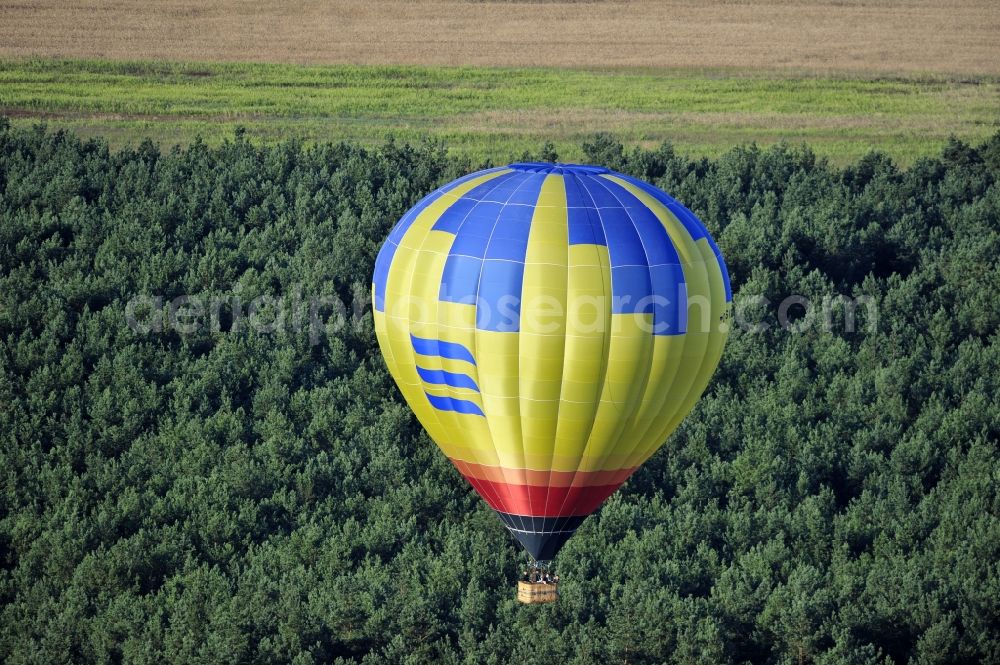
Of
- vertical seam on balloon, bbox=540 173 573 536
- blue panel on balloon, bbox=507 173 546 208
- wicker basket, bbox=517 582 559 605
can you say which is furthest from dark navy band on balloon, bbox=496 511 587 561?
blue panel on balloon, bbox=507 173 546 208

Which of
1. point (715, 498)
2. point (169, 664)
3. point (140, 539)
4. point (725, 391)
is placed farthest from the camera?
point (725, 391)

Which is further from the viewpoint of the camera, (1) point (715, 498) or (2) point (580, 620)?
(1) point (715, 498)

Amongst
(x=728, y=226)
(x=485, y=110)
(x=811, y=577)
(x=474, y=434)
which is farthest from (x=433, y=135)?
(x=474, y=434)

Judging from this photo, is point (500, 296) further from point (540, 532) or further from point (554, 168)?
point (540, 532)

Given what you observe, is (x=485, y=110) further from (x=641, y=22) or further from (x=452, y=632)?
(x=452, y=632)

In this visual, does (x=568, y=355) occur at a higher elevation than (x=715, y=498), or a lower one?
higher

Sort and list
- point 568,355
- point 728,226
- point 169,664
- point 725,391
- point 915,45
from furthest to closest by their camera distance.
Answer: point 915,45
point 728,226
point 725,391
point 169,664
point 568,355

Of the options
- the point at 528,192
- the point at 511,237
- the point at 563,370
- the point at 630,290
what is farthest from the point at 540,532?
the point at 528,192
